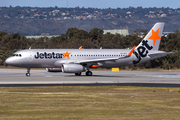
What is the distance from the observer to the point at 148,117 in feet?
43.6

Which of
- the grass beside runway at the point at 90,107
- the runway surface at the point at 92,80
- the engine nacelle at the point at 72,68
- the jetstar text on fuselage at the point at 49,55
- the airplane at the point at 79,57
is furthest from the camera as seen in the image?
the jetstar text on fuselage at the point at 49,55

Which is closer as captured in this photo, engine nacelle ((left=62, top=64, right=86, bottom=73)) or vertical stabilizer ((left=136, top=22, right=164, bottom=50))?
engine nacelle ((left=62, top=64, right=86, bottom=73))

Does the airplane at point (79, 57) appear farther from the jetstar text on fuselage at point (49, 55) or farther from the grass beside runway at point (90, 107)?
the grass beside runway at point (90, 107)

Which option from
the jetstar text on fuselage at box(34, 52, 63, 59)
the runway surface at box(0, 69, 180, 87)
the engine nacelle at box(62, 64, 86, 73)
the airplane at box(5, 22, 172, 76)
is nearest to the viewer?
the runway surface at box(0, 69, 180, 87)

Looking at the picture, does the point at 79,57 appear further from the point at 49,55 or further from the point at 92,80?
the point at 92,80

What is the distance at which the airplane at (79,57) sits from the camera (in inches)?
1606

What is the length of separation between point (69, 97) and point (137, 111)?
5.77 metres

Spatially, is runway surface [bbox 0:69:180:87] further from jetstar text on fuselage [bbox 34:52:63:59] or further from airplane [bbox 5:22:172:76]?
jetstar text on fuselage [bbox 34:52:63:59]

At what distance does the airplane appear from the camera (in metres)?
40.8

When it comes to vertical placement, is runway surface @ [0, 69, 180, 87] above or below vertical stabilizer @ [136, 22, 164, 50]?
below

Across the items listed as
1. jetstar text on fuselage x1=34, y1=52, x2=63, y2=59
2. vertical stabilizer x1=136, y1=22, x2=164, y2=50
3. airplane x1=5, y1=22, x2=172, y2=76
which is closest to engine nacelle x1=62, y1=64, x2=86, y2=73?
airplane x1=5, y1=22, x2=172, y2=76

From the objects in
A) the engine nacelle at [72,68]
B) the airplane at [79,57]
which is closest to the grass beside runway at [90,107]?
the engine nacelle at [72,68]

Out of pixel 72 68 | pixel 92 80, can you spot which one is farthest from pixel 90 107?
pixel 72 68

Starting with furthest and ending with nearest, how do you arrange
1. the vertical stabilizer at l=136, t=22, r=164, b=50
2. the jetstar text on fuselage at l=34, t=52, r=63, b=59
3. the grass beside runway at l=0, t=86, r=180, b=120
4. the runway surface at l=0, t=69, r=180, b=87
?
1. the vertical stabilizer at l=136, t=22, r=164, b=50
2. the jetstar text on fuselage at l=34, t=52, r=63, b=59
3. the runway surface at l=0, t=69, r=180, b=87
4. the grass beside runway at l=0, t=86, r=180, b=120
